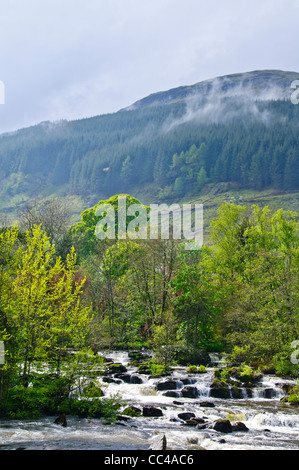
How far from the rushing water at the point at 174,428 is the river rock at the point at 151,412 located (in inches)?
12.5

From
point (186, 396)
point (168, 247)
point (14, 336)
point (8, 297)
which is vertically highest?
point (168, 247)

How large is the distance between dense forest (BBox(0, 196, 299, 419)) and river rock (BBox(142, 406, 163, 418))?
211 cm

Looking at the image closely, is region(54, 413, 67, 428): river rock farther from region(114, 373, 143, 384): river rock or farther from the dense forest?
region(114, 373, 143, 384): river rock

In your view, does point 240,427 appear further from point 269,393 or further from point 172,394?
point 269,393

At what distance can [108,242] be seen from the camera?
54.9m

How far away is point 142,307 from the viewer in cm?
4609

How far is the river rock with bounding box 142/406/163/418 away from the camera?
22047 millimetres

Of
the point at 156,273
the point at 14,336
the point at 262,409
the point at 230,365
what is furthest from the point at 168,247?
the point at 14,336

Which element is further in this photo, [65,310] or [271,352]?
[271,352]

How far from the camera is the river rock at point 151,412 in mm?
22047

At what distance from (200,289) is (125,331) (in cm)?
1084

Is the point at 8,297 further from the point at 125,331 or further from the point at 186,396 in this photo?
the point at 125,331
